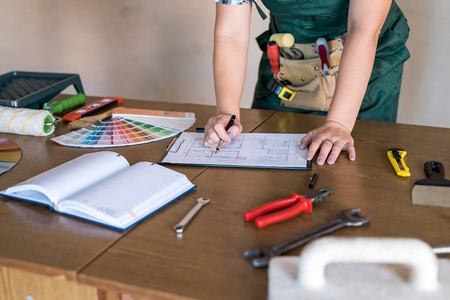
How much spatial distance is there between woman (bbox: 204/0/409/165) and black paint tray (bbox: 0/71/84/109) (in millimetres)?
539

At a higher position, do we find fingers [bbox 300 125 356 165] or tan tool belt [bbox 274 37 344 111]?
tan tool belt [bbox 274 37 344 111]

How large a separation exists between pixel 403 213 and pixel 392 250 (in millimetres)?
324

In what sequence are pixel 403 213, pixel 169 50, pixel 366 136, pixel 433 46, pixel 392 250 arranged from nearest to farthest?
pixel 392 250
pixel 403 213
pixel 366 136
pixel 433 46
pixel 169 50

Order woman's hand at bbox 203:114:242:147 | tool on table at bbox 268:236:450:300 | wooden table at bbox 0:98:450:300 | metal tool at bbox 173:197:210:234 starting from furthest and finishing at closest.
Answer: woman's hand at bbox 203:114:242:147 < metal tool at bbox 173:197:210:234 < wooden table at bbox 0:98:450:300 < tool on table at bbox 268:236:450:300

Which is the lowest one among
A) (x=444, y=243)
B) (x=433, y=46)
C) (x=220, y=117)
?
(x=444, y=243)

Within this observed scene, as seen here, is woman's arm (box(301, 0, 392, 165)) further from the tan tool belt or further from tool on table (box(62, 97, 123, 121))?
tool on table (box(62, 97, 123, 121))

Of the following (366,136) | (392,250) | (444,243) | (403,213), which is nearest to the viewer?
(392,250)

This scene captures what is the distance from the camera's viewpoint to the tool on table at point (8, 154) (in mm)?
1197

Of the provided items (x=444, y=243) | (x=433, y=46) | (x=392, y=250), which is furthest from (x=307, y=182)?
(x=433, y=46)

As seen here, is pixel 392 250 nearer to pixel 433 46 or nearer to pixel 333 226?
pixel 333 226

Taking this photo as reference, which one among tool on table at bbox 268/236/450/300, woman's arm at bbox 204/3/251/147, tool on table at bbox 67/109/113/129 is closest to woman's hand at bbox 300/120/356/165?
woman's arm at bbox 204/3/251/147

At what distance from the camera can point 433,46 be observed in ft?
7.97

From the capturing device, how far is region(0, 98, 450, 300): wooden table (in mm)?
A: 746

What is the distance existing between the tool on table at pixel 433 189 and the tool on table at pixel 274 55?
2.14 ft
